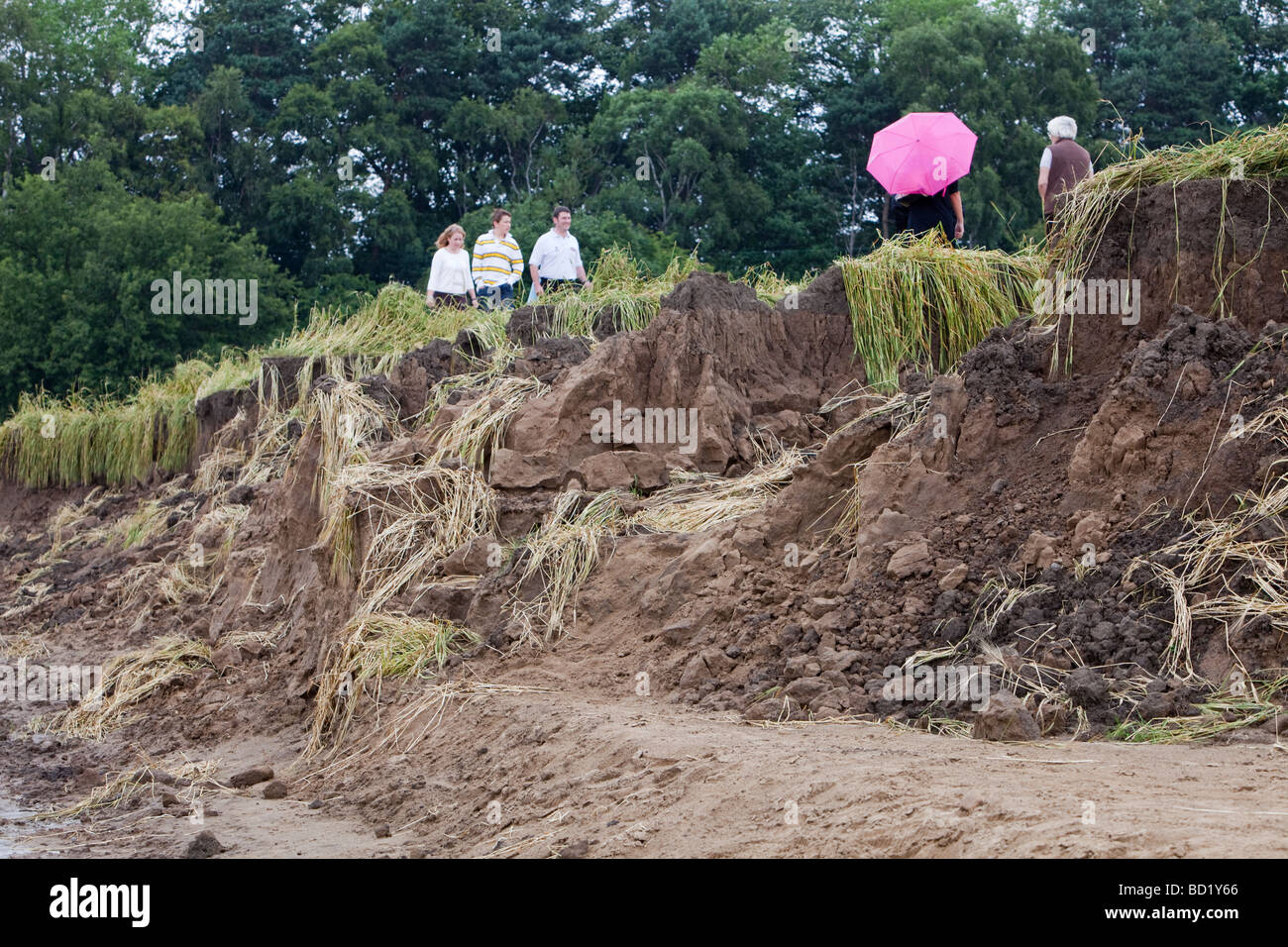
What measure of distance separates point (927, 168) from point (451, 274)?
4.49 metres

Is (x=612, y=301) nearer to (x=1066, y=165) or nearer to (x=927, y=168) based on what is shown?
(x=927, y=168)

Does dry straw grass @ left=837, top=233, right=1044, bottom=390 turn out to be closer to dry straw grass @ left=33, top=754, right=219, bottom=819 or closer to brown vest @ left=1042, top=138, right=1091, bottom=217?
brown vest @ left=1042, top=138, right=1091, bottom=217

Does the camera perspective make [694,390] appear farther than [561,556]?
Yes

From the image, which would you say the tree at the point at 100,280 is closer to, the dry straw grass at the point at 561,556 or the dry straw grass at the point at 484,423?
the dry straw grass at the point at 484,423

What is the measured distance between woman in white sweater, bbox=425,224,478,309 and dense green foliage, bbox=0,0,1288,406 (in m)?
12.6

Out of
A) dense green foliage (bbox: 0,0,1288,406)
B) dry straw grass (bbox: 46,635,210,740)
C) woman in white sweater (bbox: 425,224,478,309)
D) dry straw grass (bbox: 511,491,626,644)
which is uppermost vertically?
dense green foliage (bbox: 0,0,1288,406)

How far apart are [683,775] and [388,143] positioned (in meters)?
28.0

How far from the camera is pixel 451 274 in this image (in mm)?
12430

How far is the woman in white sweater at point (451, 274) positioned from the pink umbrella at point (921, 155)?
383 cm

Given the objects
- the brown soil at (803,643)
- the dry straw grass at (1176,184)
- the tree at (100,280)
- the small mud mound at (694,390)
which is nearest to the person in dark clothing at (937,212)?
the small mud mound at (694,390)

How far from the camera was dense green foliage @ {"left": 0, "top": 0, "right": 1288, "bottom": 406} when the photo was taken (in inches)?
1016

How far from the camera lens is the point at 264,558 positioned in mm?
9211

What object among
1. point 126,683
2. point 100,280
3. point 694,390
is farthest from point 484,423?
point 100,280

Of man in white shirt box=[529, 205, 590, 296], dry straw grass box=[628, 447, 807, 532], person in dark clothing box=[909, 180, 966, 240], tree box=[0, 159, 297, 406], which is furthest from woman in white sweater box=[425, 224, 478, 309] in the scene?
tree box=[0, 159, 297, 406]
